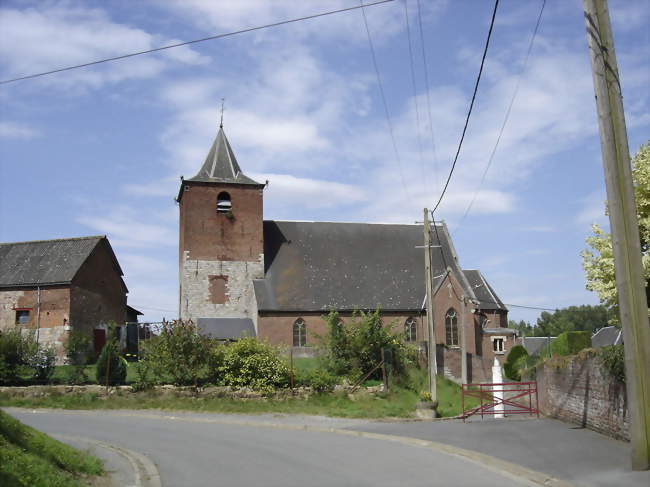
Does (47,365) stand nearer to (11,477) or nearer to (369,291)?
(11,477)

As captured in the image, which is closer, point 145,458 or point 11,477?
point 11,477

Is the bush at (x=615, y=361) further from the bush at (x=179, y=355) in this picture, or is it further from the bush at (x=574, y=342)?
the bush at (x=179, y=355)

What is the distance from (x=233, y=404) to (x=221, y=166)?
78.6 feet

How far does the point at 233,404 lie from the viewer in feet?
77.2

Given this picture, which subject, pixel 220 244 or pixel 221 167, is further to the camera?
pixel 221 167

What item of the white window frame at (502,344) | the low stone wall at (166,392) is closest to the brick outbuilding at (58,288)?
the low stone wall at (166,392)

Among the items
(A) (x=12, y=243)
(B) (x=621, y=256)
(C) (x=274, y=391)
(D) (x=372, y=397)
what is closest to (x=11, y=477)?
(B) (x=621, y=256)

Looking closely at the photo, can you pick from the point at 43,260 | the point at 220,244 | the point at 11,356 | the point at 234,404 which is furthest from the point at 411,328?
the point at 11,356

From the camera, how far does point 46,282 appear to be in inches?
1543

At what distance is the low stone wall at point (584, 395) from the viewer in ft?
44.0

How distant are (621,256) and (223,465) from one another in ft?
25.6

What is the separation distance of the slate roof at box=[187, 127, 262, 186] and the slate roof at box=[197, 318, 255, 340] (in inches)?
363

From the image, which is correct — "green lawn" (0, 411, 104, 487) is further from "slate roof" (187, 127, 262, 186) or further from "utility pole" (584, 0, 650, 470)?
"slate roof" (187, 127, 262, 186)

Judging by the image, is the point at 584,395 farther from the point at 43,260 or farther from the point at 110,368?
the point at 43,260
